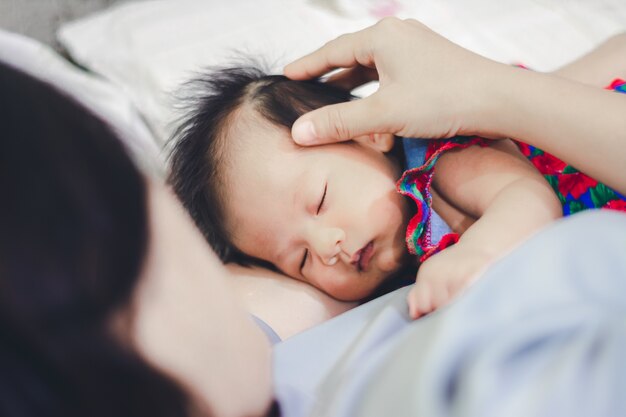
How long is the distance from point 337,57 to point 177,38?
20.1 inches

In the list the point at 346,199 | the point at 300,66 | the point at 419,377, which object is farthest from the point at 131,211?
the point at 300,66

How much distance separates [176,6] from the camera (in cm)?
138

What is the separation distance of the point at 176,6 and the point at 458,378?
125cm

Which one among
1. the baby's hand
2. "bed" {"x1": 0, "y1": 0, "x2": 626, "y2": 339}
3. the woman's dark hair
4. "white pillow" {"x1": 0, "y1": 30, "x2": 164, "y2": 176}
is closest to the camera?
the woman's dark hair

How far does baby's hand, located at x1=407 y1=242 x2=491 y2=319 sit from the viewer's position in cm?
60

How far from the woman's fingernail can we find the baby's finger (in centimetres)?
15

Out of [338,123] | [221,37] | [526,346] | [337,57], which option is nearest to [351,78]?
[337,57]

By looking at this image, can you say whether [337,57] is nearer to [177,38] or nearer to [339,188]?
[339,188]

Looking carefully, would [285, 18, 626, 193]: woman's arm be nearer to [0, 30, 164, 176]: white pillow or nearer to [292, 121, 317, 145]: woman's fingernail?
[292, 121, 317, 145]: woman's fingernail

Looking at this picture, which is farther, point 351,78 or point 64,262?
point 351,78

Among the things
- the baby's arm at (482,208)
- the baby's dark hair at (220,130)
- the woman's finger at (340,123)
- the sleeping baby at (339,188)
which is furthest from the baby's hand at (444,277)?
the baby's dark hair at (220,130)

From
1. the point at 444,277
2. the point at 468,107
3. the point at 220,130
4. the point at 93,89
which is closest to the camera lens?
the point at 444,277

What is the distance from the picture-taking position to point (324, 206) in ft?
2.79

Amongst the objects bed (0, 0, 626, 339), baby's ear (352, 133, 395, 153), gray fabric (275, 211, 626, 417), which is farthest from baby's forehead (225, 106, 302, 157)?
gray fabric (275, 211, 626, 417)
